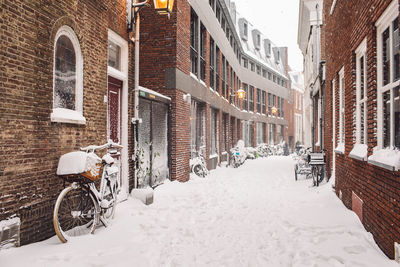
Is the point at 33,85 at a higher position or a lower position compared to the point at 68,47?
lower

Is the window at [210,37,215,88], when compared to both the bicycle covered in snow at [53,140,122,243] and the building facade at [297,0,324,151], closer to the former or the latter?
the building facade at [297,0,324,151]

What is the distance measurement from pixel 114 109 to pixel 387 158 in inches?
212

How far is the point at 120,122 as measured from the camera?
7688 mm

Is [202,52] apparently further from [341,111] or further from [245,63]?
[245,63]

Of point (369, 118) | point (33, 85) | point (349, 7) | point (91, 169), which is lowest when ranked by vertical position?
point (91, 169)

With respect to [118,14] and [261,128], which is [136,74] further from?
[261,128]

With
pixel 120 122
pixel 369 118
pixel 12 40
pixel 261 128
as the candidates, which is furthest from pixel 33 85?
pixel 261 128

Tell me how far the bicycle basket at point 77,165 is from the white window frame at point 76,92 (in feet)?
1.96

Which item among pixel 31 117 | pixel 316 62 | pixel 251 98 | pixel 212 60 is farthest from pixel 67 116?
pixel 251 98

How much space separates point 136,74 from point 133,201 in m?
2.85

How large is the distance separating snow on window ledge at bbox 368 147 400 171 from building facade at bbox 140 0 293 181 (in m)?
6.54

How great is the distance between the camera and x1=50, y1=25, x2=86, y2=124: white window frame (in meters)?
5.02

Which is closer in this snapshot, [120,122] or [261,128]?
[120,122]

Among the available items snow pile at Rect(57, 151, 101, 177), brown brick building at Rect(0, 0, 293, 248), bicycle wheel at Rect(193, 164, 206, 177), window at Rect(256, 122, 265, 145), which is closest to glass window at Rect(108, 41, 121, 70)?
brown brick building at Rect(0, 0, 293, 248)
